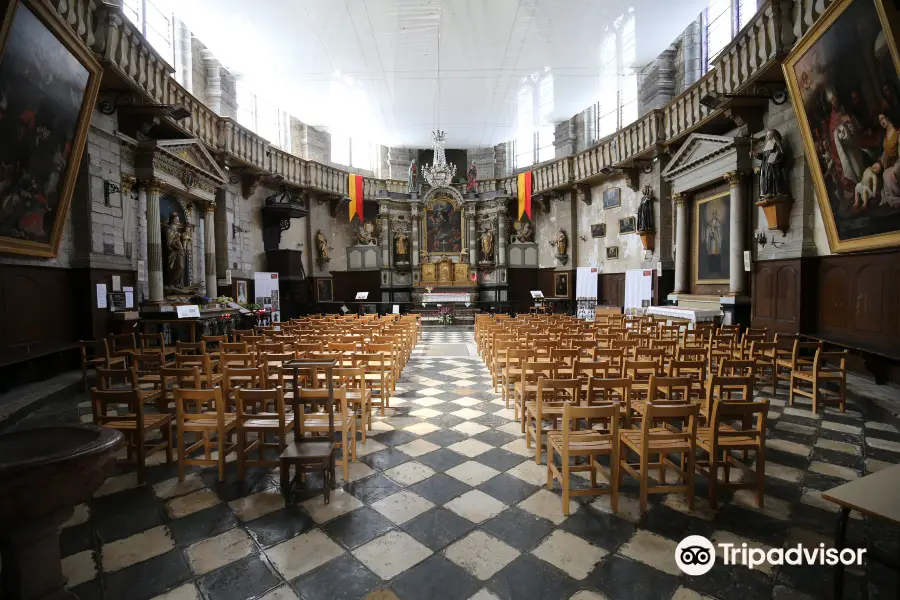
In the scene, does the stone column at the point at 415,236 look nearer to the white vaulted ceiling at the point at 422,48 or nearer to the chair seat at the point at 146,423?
the white vaulted ceiling at the point at 422,48

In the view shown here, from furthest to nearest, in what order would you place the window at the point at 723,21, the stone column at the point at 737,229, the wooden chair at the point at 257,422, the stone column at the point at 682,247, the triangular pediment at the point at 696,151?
the stone column at the point at 682,247, the window at the point at 723,21, the triangular pediment at the point at 696,151, the stone column at the point at 737,229, the wooden chair at the point at 257,422

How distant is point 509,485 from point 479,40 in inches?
431

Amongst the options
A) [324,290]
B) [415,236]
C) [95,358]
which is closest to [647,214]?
[415,236]

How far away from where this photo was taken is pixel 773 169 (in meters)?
7.92

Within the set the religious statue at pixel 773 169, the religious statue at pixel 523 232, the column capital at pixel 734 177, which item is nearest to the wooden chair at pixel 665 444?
the religious statue at pixel 773 169

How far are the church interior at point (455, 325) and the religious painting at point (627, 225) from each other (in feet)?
0.46

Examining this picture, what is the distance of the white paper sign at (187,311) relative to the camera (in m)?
8.80

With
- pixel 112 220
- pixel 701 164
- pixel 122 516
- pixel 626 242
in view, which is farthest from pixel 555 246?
pixel 122 516

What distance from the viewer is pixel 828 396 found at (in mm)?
5566

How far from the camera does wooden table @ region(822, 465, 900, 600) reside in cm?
160

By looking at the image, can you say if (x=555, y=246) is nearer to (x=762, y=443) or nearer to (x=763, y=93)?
(x=763, y=93)

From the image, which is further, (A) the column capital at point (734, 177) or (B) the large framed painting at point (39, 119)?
(A) the column capital at point (734, 177)

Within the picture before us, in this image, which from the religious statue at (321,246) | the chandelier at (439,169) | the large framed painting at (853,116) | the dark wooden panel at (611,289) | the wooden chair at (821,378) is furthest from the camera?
the chandelier at (439,169)

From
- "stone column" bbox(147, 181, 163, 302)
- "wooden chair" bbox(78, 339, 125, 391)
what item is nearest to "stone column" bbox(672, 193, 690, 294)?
"wooden chair" bbox(78, 339, 125, 391)
